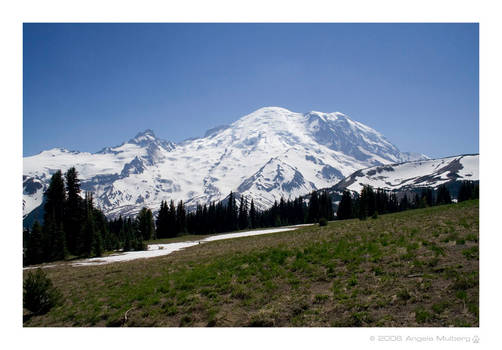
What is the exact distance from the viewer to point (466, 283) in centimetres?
1064

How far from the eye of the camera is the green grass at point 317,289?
408 inches

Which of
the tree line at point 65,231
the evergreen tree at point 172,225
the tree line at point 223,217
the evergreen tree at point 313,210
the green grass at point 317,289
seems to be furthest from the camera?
the evergreen tree at point 313,210

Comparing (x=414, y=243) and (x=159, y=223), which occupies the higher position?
(x=414, y=243)

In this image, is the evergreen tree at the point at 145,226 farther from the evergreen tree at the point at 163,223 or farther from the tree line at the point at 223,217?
the evergreen tree at the point at 163,223

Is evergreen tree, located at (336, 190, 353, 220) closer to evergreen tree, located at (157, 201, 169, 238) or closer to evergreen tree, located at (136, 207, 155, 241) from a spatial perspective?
evergreen tree, located at (157, 201, 169, 238)

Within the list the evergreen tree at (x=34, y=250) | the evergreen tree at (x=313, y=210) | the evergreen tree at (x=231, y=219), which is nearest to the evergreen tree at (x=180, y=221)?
the evergreen tree at (x=231, y=219)

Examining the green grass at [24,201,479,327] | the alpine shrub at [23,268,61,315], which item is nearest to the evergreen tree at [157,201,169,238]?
the green grass at [24,201,479,327]

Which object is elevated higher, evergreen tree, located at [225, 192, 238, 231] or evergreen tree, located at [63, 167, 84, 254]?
evergreen tree, located at [63, 167, 84, 254]

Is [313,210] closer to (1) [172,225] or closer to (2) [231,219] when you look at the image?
(2) [231,219]

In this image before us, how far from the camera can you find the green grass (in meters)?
10.4
